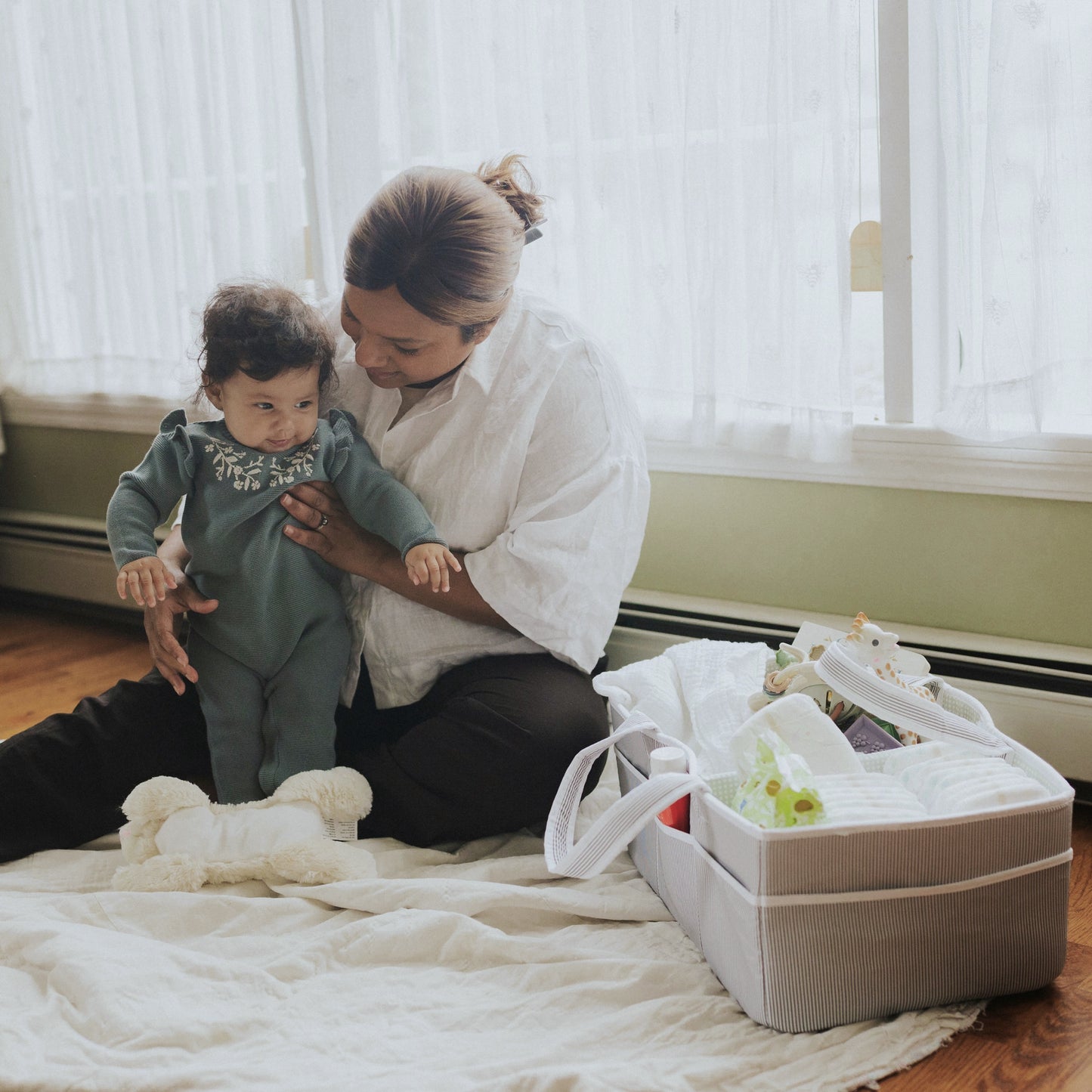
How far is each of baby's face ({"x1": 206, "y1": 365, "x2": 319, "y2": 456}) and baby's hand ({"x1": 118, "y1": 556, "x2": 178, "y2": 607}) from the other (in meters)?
0.20

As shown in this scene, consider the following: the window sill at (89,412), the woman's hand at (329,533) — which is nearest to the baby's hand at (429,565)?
the woman's hand at (329,533)

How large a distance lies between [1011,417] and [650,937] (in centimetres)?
87

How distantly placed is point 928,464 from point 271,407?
942mm

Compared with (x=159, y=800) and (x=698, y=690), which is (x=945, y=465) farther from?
(x=159, y=800)

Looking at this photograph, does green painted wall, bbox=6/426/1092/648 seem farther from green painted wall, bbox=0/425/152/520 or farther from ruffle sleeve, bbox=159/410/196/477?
green painted wall, bbox=0/425/152/520

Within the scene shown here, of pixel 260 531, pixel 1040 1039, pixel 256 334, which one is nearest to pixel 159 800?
pixel 260 531

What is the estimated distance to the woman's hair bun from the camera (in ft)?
5.12

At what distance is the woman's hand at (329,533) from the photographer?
155cm

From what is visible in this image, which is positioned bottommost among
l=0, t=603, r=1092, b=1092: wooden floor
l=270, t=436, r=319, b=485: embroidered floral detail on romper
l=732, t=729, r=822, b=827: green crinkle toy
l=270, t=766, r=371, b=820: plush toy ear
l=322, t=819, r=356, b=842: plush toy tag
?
l=0, t=603, r=1092, b=1092: wooden floor

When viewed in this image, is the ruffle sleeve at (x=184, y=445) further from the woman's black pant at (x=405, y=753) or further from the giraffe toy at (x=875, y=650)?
the giraffe toy at (x=875, y=650)

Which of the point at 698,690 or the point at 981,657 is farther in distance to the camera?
the point at 981,657

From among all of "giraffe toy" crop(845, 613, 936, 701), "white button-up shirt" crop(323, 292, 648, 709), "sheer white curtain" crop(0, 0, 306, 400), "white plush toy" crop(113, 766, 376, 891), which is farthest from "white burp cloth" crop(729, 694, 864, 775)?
"sheer white curtain" crop(0, 0, 306, 400)

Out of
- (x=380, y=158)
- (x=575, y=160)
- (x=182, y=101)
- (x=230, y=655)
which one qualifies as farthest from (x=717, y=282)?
(x=182, y=101)

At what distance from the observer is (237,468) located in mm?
1526
